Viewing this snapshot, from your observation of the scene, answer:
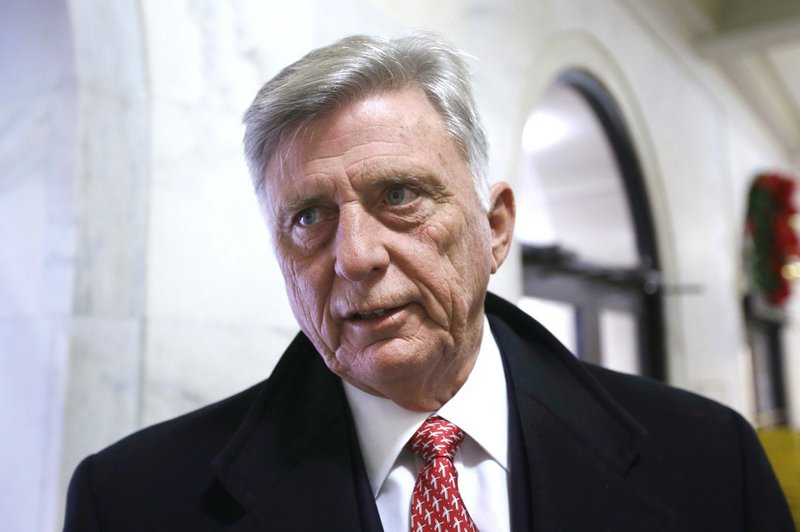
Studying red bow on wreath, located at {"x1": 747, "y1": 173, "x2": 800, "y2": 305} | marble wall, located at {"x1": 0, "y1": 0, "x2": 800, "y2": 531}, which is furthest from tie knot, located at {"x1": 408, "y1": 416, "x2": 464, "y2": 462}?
red bow on wreath, located at {"x1": 747, "y1": 173, "x2": 800, "y2": 305}

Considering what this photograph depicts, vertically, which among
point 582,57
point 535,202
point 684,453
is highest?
point 582,57

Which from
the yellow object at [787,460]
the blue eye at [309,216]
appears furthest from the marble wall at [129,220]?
the yellow object at [787,460]

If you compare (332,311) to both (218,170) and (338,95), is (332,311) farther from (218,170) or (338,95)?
(218,170)

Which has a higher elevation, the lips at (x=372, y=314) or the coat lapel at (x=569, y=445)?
the lips at (x=372, y=314)

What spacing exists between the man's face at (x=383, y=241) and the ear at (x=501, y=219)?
92mm

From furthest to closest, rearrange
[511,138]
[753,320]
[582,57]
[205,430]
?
[753,320] < [582,57] < [511,138] < [205,430]

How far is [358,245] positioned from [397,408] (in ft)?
0.76

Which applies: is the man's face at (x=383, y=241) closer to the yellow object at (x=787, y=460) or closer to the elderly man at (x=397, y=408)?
the elderly man at (x=397, y=408)

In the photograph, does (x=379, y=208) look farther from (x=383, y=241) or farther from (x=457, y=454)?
(x=457, y=454)

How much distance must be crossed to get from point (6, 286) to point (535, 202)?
2.23 meters

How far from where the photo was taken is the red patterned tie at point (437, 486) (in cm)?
85

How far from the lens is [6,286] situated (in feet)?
3.96

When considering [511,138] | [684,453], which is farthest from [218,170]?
[511,138]

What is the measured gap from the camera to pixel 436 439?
90 centimetres
